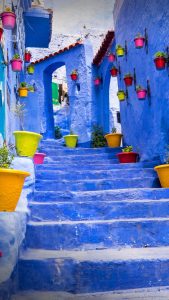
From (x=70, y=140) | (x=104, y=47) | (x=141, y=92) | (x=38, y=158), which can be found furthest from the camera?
(x=70, y=140)

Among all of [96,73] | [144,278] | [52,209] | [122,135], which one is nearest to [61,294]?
[144,278]

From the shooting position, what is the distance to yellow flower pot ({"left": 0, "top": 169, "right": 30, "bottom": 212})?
137 inches

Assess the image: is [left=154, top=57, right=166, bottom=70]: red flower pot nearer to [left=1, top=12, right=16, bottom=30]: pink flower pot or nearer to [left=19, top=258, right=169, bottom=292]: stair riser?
[left=1, top=12, right=16, bottom=30]: pink flower pot

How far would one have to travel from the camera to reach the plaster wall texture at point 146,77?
7.34 meters

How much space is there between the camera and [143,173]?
6820 mm

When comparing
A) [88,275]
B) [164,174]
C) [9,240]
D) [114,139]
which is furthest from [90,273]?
[114,139]

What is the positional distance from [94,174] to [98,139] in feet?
18.6

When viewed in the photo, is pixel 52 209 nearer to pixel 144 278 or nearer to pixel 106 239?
pixel 106 239

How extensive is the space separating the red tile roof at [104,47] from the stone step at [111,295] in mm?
9701

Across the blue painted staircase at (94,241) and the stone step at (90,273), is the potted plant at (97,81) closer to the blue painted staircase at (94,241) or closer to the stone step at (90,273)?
the blue painted staircase at (94,241)

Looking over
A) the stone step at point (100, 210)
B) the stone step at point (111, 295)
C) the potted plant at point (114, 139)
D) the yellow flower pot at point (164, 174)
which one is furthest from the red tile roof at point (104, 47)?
the stone step at point (111, 295)

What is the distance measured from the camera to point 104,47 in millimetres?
12133

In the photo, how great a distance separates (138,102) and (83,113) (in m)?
4.77

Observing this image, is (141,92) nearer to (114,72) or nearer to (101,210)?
(114,72)
